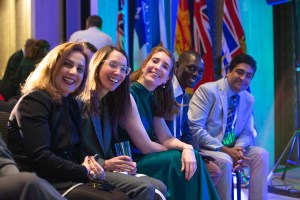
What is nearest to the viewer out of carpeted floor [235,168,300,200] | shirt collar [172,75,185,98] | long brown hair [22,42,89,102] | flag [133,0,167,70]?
long brown hair [22,42,89,102]

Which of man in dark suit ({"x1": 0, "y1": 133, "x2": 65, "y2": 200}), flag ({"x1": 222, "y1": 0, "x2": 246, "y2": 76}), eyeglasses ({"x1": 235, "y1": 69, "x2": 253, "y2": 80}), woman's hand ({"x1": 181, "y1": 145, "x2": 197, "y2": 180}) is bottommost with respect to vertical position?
woman's hand ({"x1": 181, "y1": 145, "x2": 197, "y2": 180})

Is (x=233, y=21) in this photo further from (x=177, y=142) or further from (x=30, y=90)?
(x=30, y=90)

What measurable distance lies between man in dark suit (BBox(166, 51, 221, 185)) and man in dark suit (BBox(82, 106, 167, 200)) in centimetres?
65

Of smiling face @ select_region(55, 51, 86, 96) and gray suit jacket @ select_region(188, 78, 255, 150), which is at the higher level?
smiling face @ select_region(55, 51, 86, 96)

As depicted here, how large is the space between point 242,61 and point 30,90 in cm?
192

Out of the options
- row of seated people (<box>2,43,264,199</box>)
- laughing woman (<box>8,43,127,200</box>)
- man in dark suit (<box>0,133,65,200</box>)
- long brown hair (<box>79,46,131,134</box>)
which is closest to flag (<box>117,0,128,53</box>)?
row of seated people (<box>2,43,264,199</box>)

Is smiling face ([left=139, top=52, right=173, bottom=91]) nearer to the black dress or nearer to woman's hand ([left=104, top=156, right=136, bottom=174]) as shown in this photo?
woman's hand ([left=104, top=156, right=136, bottom=174])

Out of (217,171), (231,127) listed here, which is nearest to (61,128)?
(217,171)

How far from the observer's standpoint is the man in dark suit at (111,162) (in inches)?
78.3

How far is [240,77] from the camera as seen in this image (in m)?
3.28

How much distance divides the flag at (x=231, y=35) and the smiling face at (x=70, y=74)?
7.93ft

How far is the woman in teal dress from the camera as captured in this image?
93.5 inches

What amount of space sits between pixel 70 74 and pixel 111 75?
352mm

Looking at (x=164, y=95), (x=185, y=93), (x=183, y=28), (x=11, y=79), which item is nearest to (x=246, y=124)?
(x=185, y=93)
